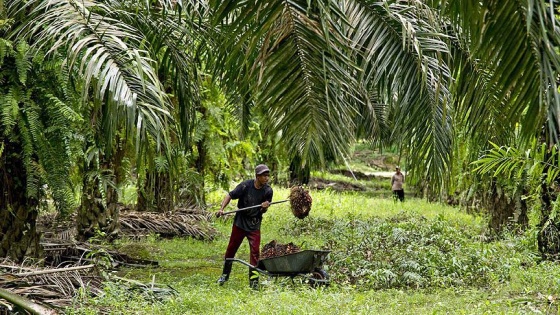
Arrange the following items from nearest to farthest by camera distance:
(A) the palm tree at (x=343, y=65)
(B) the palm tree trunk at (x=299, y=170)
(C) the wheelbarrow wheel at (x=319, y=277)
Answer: (A) the palm tree at (x=343, y=65)
(B) the palm tree trunk at (x=299, y=170)
(C) the wheelbarrow wheel at (x=319, y=277)

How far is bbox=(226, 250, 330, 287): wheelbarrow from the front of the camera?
342 inches

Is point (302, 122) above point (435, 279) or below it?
above

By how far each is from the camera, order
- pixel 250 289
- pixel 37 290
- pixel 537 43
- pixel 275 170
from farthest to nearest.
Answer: pixel 275 170, pixel 250 289, pixel 37 290, pixel 537 43

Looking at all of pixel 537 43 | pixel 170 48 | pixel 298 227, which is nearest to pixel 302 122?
pixel 537 43

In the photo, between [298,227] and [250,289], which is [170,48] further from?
[298,227]

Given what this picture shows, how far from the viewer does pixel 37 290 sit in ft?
21.8

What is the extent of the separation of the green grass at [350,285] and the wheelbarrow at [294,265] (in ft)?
0.48

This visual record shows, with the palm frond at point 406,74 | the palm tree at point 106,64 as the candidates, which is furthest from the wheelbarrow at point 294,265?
the palm frond at point 406,74

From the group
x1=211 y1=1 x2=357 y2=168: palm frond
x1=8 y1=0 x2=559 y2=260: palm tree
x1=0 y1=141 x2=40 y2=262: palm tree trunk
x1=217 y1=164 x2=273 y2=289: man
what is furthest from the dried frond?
x1=211 y1=1 x2=357 y2=168: palm frond

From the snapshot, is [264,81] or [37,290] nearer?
[264,81]

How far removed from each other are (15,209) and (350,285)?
373 centimetres

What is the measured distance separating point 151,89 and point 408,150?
2075 mm

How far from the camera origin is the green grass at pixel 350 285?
7117mm

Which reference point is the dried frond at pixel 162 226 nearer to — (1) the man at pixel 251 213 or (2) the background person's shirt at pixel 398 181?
(1) the man at pixel 251 213
